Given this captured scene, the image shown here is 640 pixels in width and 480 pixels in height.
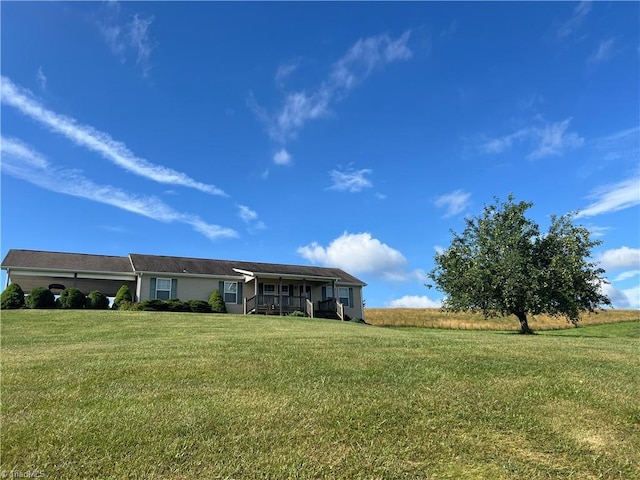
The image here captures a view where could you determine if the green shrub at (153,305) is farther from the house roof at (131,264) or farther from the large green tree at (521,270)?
the large green tree at (521,270)

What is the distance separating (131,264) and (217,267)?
5.57 metres

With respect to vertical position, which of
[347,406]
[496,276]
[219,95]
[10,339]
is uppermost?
[219,95]

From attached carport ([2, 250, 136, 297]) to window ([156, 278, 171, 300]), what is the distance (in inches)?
67.0

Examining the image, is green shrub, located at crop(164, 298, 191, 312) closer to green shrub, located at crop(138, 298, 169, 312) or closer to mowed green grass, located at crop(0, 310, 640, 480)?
green shrub, located at crop(138, 298, 169, 312)

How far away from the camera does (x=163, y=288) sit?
28609 millimetres

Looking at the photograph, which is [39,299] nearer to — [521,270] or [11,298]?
[11,298]

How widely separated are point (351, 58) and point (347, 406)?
567 inches

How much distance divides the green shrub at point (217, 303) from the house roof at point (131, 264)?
1.62 meters

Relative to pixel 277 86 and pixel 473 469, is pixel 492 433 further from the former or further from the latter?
pixel 277 86

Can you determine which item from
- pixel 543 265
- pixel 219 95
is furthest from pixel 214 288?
pixel 543 265

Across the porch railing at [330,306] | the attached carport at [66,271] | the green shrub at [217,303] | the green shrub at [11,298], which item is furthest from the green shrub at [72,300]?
the porch railing at [330,306]

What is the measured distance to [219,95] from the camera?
1828cm

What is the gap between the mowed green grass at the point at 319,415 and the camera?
14.9 ft

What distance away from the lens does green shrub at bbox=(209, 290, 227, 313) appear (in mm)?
28203
